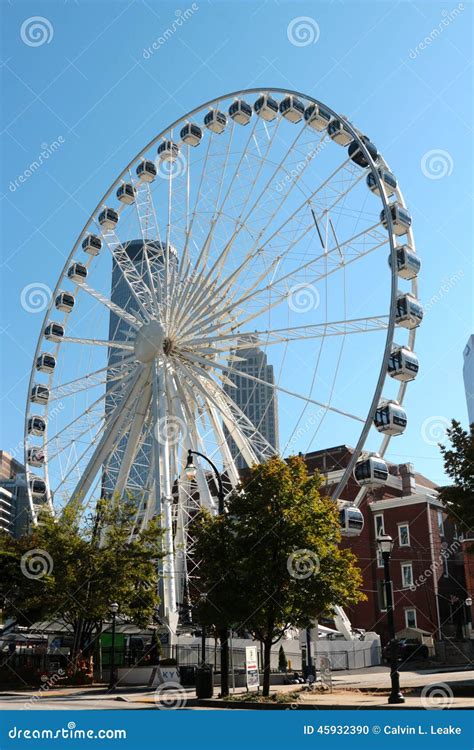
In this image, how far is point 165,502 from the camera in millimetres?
37812

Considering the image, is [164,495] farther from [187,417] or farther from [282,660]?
[282,660]

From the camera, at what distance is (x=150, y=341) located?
4225 cm

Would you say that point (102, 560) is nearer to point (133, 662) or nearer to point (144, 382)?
point (133, 662)

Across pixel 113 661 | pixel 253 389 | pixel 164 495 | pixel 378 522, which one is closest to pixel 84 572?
pixel 113 661

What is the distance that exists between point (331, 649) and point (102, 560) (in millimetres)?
14130

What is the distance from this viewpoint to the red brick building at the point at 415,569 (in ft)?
187

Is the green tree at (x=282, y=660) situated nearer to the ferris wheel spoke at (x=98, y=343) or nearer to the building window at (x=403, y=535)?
the ferris wheel spoke at (x=98, y=343)


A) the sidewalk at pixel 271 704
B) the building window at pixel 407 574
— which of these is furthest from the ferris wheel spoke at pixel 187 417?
the building window at pixel 407 574

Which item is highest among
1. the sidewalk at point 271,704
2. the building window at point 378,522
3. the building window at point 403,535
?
the building window at point 378,522

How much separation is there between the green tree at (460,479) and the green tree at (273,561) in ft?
14.9

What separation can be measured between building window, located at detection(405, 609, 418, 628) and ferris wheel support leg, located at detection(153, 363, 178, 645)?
81.6 feet

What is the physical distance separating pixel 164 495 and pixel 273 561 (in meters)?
12.2

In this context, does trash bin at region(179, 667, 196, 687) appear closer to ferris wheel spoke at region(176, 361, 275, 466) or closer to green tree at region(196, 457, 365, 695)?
green tree at region(196, 457, 365, 695)
